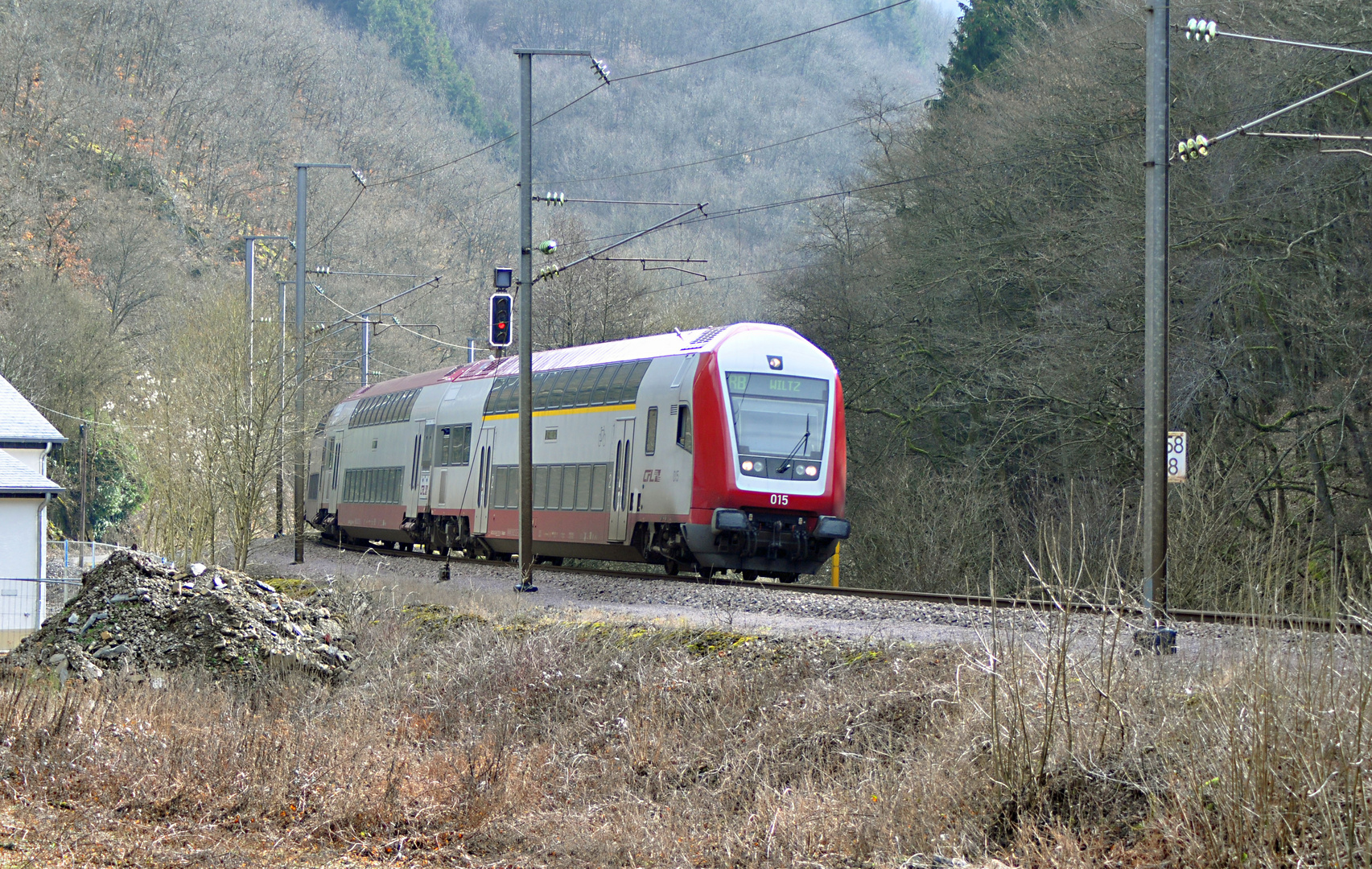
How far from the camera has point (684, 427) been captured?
20250 millimetres

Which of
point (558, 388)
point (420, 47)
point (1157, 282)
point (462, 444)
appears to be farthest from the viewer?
point (420, 47)

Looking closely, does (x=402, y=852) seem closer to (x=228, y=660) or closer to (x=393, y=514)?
(x=228, y=660)

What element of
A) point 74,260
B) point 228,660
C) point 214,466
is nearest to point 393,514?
point 214,466

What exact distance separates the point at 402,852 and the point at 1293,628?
19.8 feet

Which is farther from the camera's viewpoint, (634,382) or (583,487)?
(583,487)

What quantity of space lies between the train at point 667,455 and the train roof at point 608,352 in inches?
1.9

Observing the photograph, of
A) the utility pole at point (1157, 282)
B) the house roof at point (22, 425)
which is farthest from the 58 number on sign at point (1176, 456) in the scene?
the house roof at point (22, 425)

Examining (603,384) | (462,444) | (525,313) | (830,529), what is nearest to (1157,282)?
(830,529)

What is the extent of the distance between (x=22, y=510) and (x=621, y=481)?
1912 centimetres

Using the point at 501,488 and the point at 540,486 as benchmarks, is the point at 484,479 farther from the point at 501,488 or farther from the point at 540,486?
the point at 540,486

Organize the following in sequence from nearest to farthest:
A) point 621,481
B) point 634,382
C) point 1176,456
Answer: point 1176,456 → point 621,481 → point 634,382

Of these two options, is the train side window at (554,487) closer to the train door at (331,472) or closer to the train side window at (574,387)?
the train side window at (574,387)

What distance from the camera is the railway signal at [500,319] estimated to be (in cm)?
2167

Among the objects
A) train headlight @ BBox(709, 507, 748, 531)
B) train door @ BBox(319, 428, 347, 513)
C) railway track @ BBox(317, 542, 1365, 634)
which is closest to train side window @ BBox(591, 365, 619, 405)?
railway track @ BBox(317, 542, 1365, 634)
